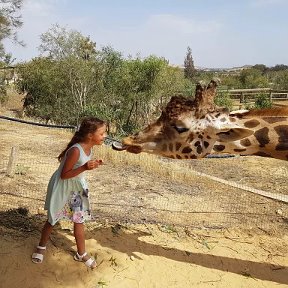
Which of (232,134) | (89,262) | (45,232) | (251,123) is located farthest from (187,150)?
(45,232)

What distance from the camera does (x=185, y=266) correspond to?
4227 millimetres

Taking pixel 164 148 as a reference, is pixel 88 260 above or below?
below

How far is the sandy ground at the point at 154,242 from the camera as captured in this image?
3719mm

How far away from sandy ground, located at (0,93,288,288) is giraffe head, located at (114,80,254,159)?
121cm

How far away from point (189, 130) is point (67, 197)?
4.60 feet

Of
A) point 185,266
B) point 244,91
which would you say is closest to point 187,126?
point 185,266

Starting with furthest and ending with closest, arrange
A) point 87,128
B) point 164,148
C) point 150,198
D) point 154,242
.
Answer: point 150,198, point 154,242, point 164,148, point 87,128

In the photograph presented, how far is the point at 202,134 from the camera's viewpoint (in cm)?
397

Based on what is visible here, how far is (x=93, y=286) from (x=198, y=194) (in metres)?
3.44

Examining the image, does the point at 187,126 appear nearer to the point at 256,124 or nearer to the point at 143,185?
the point at 256,124

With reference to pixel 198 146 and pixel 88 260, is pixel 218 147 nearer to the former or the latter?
pixel 198 146

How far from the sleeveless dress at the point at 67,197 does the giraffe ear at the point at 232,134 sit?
138 cm

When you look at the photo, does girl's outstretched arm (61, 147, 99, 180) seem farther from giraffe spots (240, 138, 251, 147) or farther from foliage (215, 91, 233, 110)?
foliage (215, 91, 233, 110)

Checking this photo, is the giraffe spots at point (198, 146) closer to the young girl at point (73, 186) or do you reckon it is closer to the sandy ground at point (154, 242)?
the young girl at point (73, 186)
